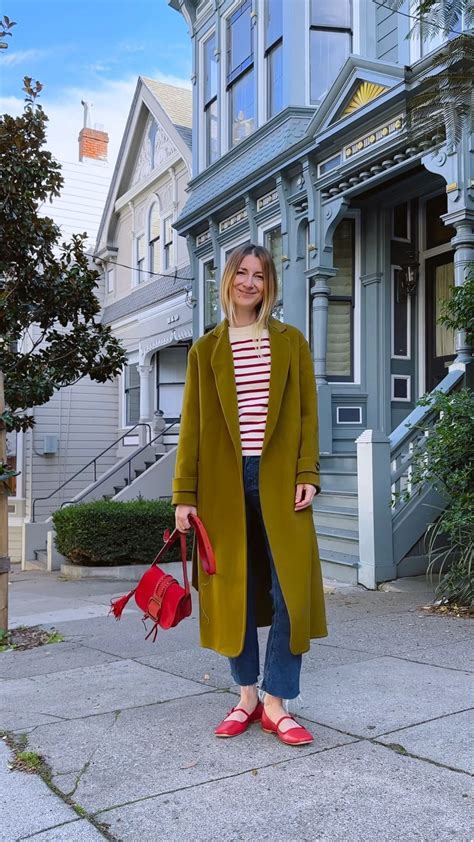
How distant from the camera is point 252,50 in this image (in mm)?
11836

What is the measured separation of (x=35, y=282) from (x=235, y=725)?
5.21 m

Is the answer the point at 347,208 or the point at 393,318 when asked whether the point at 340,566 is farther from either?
the point at 347,208

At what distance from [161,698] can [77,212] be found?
18962 mm

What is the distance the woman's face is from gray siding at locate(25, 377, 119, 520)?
1650 cm

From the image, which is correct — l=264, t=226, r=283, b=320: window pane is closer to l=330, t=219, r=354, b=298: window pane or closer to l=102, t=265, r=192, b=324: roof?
l=330, t=219, r=354, b=298: window pane

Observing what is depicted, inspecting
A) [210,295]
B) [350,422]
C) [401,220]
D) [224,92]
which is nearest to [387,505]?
[350,422]

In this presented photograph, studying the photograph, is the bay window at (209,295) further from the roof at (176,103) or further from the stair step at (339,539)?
the stair step at (339,539)

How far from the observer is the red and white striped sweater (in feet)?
10.3

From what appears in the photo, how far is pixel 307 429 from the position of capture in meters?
3.19

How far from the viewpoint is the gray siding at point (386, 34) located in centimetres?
938

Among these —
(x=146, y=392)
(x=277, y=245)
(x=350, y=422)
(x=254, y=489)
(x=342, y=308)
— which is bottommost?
(x=254, y=489)

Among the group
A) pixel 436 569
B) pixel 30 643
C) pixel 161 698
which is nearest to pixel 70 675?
pixel 161 698

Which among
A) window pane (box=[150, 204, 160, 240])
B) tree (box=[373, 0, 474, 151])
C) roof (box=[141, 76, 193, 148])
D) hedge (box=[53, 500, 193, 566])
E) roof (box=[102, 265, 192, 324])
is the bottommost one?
hedge (box=[53, 500, 193, 566])

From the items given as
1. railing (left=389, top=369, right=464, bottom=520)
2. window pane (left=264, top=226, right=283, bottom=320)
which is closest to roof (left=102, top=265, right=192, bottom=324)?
window pane (left=264, top=226, right=283, bottom=320)
